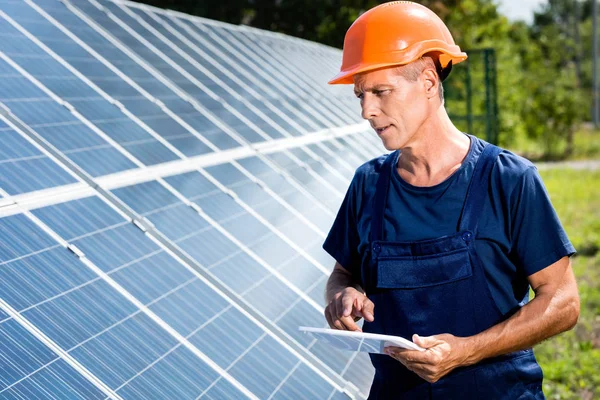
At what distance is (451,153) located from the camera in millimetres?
3225

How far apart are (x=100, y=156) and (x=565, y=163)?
25242mm

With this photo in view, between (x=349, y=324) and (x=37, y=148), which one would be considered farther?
(x=37, y=148)

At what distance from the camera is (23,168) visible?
5.00 metres

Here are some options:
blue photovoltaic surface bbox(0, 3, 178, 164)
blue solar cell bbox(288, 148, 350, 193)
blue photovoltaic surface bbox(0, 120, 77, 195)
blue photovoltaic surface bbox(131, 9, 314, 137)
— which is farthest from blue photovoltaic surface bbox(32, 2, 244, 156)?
blue photovoltaic surface bbox(0, 120, 77, 195)

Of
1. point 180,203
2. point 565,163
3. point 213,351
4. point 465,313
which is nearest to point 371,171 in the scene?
point 465,313

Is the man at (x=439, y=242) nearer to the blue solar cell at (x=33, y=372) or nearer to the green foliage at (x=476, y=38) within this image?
the blue solar cell at (x=33, y=372)

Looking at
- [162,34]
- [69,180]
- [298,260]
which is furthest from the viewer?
[162,34]

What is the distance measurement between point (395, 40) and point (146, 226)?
2419 millimetres

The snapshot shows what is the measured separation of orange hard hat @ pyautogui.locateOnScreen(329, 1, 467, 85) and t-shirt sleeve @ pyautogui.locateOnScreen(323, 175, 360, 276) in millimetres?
445

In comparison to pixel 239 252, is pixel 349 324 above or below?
above

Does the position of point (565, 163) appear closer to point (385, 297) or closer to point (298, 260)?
point (298, 260)

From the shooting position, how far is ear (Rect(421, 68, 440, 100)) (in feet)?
10.4

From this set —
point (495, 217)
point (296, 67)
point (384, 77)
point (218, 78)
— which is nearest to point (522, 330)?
point (495, 217)

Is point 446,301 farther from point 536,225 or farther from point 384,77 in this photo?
point 384,77
